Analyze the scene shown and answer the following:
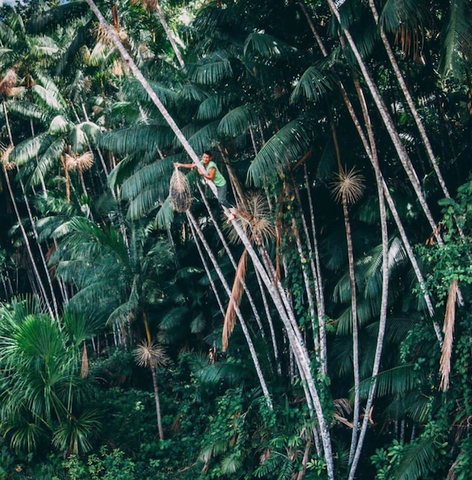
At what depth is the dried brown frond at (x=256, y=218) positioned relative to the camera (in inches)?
394

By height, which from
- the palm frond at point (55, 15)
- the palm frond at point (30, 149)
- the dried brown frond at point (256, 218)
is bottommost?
the dried brown frond at point (256, 218)

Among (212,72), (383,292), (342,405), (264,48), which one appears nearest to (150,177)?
(212,72)

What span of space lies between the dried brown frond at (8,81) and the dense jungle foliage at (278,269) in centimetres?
411

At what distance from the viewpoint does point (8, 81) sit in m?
17.4

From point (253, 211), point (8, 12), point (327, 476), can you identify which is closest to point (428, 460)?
point (327, 476)

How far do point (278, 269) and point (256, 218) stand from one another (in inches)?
41.0

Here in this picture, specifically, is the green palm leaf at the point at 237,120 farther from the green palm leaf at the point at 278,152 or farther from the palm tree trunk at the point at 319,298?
the palm tree trunk at the point at 319,298

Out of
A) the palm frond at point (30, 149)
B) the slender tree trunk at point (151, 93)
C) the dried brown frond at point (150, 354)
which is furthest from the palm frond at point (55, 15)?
the dried brown frond at point (150, 354)

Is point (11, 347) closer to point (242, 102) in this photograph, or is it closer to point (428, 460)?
point (242, 102)

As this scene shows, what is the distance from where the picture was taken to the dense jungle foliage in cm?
938

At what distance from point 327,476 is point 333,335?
8.87 feet

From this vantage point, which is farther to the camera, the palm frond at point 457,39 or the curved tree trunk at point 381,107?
the curved tree trunk at point 381,107

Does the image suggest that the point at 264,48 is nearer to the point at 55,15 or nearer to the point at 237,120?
the point at 237,120

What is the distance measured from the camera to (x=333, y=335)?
12.2 metres
